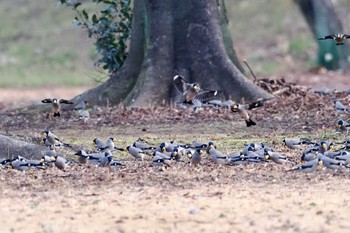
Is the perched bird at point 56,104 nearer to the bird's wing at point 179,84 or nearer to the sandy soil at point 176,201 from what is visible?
the bird's wing at point 179,84

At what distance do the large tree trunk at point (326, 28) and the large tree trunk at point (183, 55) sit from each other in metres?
13.0

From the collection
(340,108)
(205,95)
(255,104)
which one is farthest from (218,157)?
(205,95)

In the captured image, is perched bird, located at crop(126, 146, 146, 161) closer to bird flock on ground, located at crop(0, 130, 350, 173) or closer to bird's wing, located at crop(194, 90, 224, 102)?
bird flock on ground, located at crop(0, 130, 350, 173)

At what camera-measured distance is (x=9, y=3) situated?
4441 cm

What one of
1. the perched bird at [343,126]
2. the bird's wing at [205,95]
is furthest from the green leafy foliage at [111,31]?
the perched bird at [343,126]

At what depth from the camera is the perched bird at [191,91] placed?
1706cm

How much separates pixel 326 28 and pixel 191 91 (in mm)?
14924

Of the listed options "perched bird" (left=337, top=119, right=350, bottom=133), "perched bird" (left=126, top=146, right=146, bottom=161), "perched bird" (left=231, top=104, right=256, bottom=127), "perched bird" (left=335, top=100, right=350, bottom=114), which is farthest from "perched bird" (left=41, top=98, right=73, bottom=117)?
"perched bird" (left=337, top=119, right=350, bottom=133)

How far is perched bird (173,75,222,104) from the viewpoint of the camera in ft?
56.0

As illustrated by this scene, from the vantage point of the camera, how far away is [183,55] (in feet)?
61.1

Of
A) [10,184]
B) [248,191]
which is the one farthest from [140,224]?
[10,184]

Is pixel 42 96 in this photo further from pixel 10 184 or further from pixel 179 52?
pixel 10 184

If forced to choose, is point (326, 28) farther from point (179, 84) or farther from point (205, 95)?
point (205, 95)

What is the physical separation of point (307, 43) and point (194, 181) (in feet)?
86.0
